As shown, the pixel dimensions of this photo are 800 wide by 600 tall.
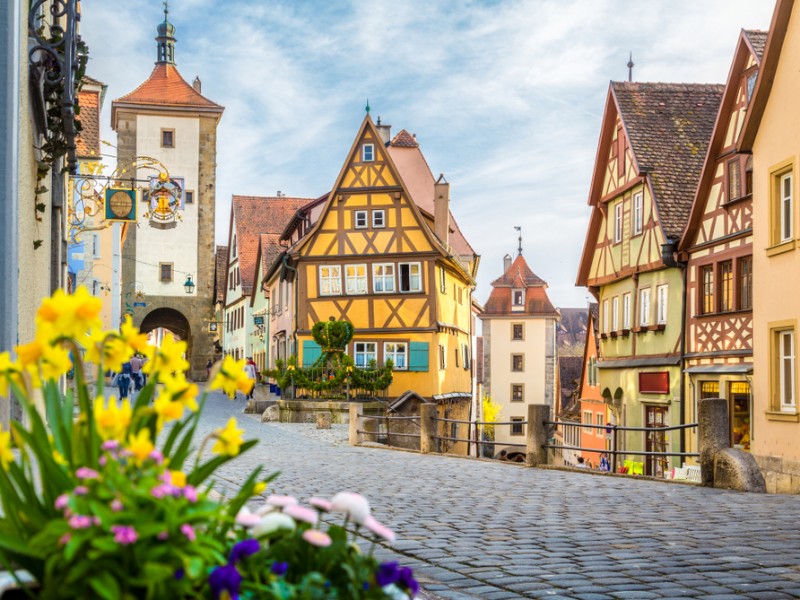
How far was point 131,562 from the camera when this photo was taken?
7.37 feet

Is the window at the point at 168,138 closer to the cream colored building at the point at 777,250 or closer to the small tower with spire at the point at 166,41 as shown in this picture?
the small tower with spire at the point at 166,41

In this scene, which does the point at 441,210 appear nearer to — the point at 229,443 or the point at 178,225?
the point at 178,225

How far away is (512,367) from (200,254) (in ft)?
64.0

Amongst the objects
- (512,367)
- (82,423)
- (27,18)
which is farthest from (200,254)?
(82,423)

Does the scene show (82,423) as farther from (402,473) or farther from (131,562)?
(402,473)

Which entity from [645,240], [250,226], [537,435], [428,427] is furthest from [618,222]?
[250,226]

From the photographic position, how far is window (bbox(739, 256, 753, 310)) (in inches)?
897

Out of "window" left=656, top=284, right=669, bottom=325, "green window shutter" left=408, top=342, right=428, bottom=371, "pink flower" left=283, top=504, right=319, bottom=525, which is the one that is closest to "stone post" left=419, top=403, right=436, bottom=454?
"window" left=656, top=284, right=669, bottom=325

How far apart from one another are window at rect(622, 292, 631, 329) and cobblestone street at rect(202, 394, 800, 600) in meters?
13.0

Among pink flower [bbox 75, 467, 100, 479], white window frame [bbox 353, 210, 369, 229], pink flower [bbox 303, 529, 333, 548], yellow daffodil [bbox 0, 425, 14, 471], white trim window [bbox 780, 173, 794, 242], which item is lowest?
pink flower [bbox 303, 529, 333, 548]

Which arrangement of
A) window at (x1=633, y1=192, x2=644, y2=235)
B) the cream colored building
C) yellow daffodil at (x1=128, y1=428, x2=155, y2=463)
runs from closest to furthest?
1. yellow daffodil at (x1=128, y1=428, x2=155, y2=463)
2. the cream colored building
3. window at (x1=633, y1=192, x2=644, y2=235)

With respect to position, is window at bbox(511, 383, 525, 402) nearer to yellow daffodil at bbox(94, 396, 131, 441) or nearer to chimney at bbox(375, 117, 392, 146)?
chimney at bbox(375, 117, 392, 146)

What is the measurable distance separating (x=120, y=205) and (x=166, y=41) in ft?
163

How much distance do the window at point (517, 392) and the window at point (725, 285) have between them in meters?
42.3
